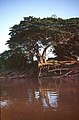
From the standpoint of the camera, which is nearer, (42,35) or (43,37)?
(42,35)

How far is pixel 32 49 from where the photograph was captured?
26.4m

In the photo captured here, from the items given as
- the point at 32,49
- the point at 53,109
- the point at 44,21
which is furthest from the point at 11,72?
the point at 53,109

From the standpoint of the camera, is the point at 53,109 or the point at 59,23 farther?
the point at 59,23

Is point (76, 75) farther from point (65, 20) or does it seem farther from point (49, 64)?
point (65, 20)

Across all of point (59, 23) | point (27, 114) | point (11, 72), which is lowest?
point (27, 114)

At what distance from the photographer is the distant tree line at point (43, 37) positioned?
24.1m

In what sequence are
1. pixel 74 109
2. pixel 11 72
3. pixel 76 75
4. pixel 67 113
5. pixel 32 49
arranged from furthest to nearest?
1. pixel 11 72
2. pixel 32 49
3. pixel 76 75
4. pixel 74 109
5. pixel 67 113

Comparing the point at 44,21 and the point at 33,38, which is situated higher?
the point at 44,21

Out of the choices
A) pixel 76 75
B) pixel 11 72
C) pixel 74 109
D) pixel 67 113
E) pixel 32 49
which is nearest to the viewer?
pixel 67 113

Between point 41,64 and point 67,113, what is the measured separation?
1959 cm

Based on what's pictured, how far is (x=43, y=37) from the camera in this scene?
24984mm

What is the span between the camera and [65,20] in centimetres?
2455

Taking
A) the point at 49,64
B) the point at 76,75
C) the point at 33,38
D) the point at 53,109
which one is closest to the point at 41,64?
the point at 49,64

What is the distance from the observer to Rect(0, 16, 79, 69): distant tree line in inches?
949
